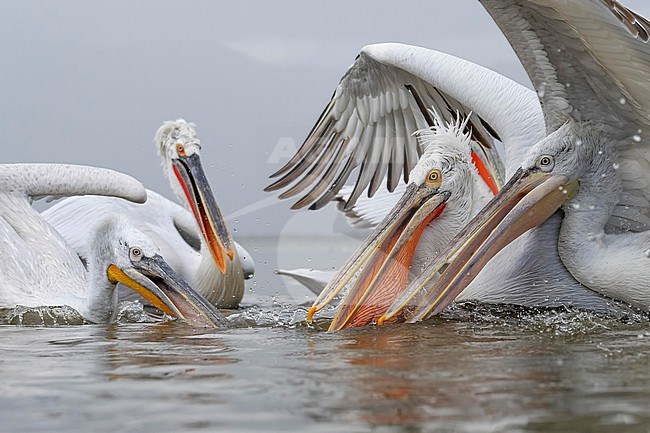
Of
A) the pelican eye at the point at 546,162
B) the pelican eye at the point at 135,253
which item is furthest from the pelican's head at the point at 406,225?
the pelican eye at the point at 135,253

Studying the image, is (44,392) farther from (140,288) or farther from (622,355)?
(140,288)

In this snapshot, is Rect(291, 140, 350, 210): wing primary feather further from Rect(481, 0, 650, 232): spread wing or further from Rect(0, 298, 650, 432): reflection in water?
Rect(0, 298, 650, 432): reflection in water

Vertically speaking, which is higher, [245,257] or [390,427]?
[390,427]

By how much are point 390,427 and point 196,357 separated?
1.14 meters

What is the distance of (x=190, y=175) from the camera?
22.0ft

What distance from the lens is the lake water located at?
175 cm

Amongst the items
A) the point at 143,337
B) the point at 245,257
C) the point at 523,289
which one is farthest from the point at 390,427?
the point at 245,257

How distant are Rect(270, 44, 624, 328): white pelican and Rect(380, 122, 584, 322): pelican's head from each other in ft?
0.59

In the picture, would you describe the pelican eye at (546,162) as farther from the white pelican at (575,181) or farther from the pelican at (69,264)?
the pelican at (69,264)

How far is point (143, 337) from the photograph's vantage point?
347 centimetres

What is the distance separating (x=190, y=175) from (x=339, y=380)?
15.3 ft

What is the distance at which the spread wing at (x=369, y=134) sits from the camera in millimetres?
5520

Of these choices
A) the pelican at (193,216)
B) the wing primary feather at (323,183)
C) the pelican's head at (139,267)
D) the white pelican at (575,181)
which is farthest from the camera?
the pelican at (193,216)

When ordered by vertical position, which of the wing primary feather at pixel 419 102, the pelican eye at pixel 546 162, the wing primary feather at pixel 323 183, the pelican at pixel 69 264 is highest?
the wing primary feather at pixel 419 102
